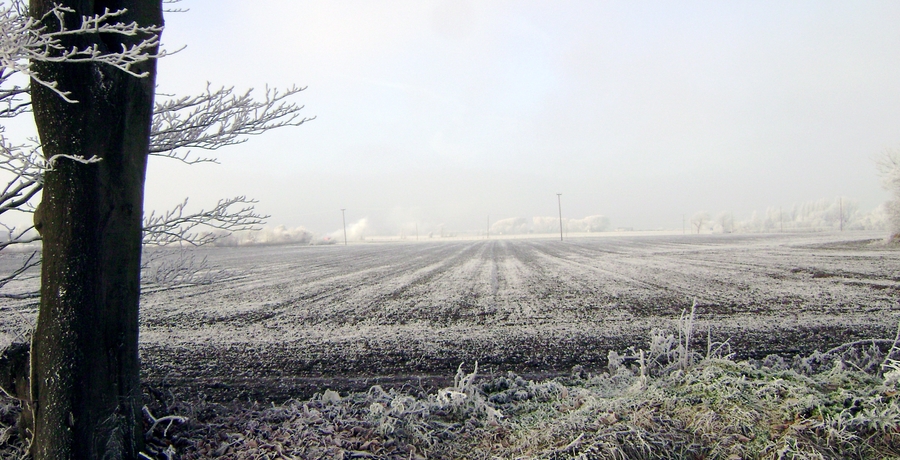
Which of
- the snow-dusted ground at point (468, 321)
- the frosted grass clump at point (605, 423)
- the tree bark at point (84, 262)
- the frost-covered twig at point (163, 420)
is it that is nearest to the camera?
the tree bark at point (84, 262)

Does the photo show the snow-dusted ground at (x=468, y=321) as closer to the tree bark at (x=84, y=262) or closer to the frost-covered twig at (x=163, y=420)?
the frost-covered twig at (x=163, y=420)

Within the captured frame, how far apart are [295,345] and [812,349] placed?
7488 millimetres

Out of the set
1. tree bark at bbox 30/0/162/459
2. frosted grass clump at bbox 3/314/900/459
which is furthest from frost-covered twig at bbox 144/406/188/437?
tree bark at bbox 30/0/162/459

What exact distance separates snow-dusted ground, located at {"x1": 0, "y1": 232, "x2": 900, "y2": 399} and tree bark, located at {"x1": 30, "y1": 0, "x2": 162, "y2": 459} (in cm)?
198

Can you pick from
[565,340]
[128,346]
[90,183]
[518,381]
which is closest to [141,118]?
[90,183]

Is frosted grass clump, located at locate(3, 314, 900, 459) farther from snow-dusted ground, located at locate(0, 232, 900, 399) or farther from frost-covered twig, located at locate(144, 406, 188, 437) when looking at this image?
snow-dusted ground, located at locate(0, 232, 900, 399)

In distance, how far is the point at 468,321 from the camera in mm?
8180

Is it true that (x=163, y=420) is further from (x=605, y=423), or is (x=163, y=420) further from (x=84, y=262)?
(x=605, y=423)

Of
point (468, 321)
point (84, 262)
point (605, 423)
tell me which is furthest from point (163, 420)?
point (468, 321)

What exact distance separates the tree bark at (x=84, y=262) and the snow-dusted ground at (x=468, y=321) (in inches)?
78.0

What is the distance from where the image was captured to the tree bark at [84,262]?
8.87ft

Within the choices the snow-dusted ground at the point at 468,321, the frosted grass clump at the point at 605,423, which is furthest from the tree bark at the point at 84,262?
the snow-dusted ground at the point at 468,321

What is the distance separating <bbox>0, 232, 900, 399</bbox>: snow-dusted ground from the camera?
→ 18.2 feet

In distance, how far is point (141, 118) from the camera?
9.89 ft
